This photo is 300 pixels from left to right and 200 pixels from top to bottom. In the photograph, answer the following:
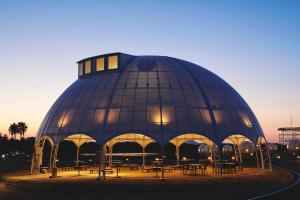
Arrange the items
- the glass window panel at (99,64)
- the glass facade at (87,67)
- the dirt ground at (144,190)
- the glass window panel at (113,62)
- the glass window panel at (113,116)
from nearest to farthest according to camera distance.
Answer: the dirt ground at (144,190) → the glass window panel at (113,116) → the glass window panel at (113,62) → the glass window panel at (99,64) → the glass facade at (87,67)

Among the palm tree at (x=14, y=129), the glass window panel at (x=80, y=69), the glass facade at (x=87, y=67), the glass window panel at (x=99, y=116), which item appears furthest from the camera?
the palm tree at (x=14, y=129)

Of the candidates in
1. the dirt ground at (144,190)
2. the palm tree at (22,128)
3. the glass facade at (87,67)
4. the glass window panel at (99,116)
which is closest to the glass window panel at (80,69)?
the glass facade at (87,67)

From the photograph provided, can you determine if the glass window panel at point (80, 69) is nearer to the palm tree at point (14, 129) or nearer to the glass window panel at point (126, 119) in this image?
the glass window panel at point (126, 119)

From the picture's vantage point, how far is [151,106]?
36.6 m

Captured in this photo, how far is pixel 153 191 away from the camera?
24406 millimetres

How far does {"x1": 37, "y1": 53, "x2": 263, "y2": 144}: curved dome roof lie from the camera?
Answer: 35.3 m

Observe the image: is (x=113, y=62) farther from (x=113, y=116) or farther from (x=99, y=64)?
(x=113, y=116)

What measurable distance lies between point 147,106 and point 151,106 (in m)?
0.43

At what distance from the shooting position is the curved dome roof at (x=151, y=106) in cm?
3531

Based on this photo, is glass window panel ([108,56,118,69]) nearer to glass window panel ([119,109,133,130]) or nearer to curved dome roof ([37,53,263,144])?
curved dome roof ([37,53,263,144])

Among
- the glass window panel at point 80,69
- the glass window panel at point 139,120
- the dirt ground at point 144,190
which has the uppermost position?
the glass window panel at point 80,69

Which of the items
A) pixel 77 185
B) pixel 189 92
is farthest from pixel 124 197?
pixel 189 92

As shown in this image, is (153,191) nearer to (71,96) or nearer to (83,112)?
(83,112)

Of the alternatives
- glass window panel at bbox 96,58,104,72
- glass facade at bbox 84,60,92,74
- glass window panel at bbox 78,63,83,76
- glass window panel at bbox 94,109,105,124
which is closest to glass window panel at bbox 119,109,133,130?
glass window panel at bbox 94,109,105,124
